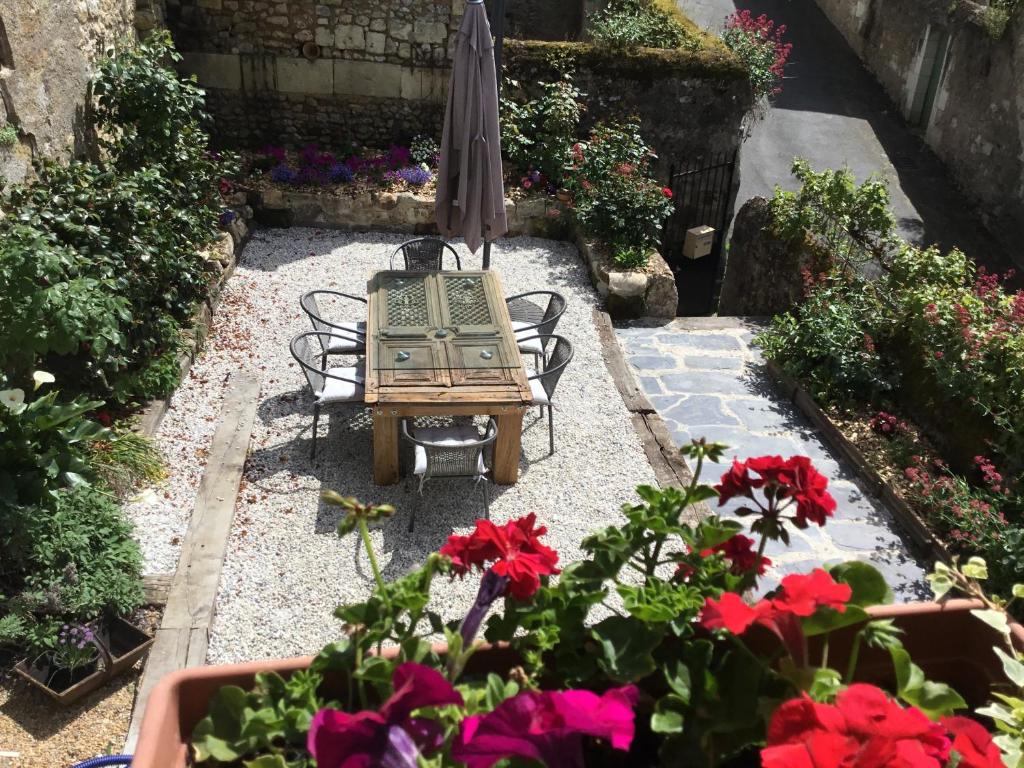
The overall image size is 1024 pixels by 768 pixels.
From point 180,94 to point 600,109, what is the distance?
184 inches

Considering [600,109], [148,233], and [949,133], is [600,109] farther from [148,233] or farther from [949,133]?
[949,133]

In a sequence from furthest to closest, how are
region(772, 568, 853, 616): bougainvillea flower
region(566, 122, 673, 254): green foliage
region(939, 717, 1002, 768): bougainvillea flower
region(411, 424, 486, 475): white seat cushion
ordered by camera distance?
region(566, 122, 673, 254): green foliage, region(411, 424, 486, 475): white seat cushion, region(772, 568, 853, 616): bougainvillea flower, region(939, 717, 1002, 768): bougainvillea flower

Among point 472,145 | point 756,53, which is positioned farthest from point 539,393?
point 756,53

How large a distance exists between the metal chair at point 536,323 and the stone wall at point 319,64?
3.88 metres

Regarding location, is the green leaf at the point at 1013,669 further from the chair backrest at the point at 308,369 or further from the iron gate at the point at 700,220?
the iron gate at the point at 700,220

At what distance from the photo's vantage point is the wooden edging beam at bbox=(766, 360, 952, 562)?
5.02 m

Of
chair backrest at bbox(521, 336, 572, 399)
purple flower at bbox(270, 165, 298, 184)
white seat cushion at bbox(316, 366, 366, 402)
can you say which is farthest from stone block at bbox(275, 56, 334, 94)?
chair backrest at bbox(521, 336, 572, 399)

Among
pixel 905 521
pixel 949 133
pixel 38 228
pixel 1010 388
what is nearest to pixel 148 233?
pixel 38 228

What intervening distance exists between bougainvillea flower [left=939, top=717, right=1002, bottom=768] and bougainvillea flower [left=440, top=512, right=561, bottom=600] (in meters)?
0.63

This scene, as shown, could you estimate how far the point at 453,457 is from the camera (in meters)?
4.68

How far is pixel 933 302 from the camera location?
19.8 ft

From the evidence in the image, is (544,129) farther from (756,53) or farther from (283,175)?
(756,53)

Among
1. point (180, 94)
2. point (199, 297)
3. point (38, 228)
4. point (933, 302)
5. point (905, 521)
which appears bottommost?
point (905, 521)

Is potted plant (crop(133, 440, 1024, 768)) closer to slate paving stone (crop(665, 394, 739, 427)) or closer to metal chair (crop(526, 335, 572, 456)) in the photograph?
metal chair (crop(526, 335, 572, 456))
